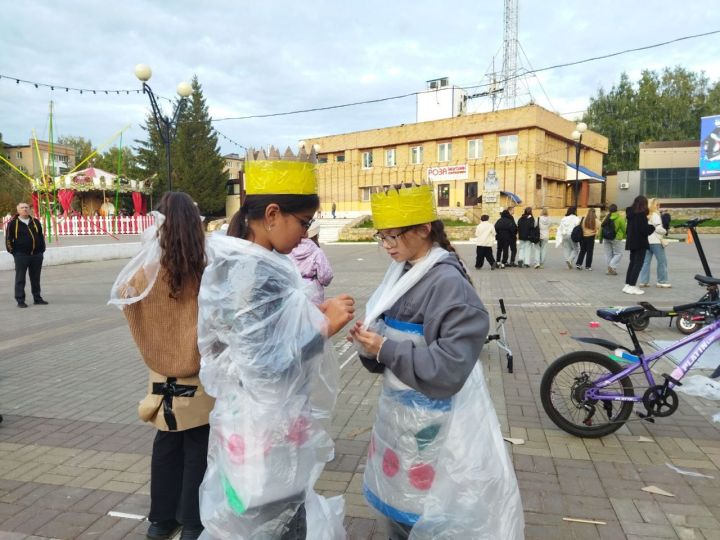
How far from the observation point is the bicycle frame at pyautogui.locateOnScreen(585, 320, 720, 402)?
11.5ft

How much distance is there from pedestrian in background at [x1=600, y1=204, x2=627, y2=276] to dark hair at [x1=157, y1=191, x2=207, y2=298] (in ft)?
38.2

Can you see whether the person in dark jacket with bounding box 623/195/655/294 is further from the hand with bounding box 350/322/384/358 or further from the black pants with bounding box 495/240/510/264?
the hand with bounding box 350/322/384/358

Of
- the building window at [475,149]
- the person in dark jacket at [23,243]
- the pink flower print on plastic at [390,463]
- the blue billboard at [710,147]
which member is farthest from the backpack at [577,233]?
the blue billboard at [710,147]

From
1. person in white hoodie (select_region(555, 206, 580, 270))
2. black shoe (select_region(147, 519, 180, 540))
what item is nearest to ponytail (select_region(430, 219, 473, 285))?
black shoe (select_region(147, 519, 180, 540))

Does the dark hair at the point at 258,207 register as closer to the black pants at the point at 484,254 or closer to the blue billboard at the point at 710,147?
the black pants at the point at 484,254

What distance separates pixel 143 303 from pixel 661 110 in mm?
58730

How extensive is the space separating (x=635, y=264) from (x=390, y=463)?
9.46 metres

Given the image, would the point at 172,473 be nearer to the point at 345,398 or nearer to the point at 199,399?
the point at 199,399

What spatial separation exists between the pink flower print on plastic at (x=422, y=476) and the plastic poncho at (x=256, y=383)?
370 millimetres

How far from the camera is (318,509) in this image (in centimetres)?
206

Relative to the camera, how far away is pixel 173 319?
83.4 inches

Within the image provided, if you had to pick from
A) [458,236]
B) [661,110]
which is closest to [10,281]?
[458,236]

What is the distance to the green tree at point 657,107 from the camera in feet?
162

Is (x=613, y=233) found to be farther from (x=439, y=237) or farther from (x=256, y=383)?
(x=256, y=383)
